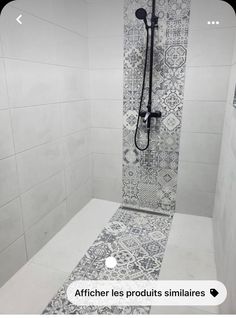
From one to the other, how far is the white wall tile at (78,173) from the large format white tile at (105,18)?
3.75 feet

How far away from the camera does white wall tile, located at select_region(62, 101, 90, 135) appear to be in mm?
1909

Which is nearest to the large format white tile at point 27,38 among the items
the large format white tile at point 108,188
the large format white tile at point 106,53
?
the large format white tile at point 106,53

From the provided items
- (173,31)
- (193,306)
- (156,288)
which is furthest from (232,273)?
(173,31)

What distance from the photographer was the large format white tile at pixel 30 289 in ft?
4.25

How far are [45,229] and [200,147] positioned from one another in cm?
144

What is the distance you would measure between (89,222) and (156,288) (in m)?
0.88

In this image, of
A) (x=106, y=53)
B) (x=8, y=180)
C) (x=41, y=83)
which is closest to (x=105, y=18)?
(x=106, y=53)

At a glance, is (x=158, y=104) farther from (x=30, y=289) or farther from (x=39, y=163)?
(x=30, y=289)

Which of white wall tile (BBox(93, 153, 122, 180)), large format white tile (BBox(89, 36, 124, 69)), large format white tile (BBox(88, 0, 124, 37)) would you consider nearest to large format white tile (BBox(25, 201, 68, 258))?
white wall tile (BBox(93, 153, 122, 180))

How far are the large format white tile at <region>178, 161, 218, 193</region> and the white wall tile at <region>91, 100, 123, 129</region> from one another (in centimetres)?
72

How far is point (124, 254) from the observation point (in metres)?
1.70

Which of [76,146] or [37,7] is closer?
[37,7]

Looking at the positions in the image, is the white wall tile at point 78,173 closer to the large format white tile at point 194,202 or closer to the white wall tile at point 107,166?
the white wall tile at point 107,166

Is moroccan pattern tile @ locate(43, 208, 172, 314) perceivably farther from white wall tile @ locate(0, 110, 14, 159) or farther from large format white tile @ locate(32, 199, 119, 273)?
white wall tile @ locate(0, 110, 14, 159)
